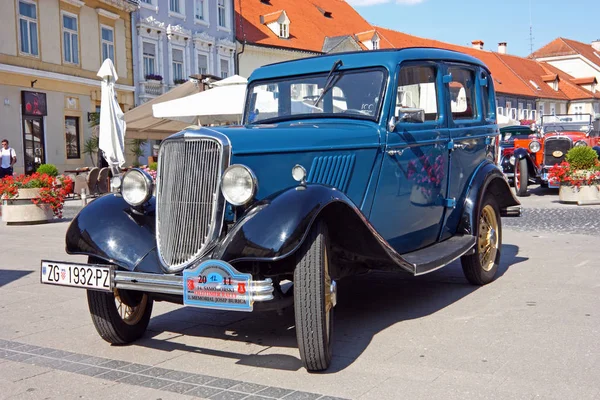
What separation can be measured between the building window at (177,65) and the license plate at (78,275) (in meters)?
26.0

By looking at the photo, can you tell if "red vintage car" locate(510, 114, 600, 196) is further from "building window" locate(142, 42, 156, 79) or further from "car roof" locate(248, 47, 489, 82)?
"building window" locate(142, 42, 156, 79)

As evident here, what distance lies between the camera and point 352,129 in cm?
502

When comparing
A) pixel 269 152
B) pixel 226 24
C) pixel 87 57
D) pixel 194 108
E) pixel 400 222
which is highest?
pixel 226 24

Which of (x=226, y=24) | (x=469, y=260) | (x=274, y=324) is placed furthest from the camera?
(x=226, y=24)

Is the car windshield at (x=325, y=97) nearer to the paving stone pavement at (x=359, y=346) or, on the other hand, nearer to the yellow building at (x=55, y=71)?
the paving stone pavement at (x=359, y=346)

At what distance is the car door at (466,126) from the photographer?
6.09 metres

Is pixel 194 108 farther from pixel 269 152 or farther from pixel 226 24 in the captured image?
pixel 226 24

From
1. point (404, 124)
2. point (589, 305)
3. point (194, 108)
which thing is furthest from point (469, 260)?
point (194, 108)

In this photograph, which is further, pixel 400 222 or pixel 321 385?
pixel 400 222

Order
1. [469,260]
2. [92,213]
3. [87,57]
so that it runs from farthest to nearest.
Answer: [87,57] < [469,260] < [92,213]

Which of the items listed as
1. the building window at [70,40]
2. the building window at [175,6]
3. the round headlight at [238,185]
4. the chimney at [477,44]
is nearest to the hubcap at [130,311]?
the round headlight at [238,185]

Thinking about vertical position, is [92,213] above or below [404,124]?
below

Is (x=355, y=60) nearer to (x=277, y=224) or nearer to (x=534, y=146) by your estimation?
(x=277, y=224)

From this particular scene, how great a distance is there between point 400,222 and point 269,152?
4.67 feet
